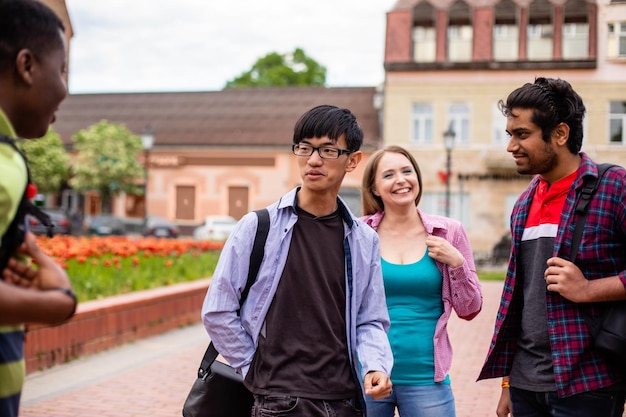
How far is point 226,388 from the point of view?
10.1 ft

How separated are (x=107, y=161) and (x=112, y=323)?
31197mm

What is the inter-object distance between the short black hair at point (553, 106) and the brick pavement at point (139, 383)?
13.1ft

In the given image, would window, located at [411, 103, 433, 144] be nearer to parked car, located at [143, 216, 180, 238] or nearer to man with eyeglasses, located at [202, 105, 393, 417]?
parked car, located at [143, 216, 180, 238]

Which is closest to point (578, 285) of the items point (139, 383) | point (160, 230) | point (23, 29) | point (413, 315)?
point (413, 315)

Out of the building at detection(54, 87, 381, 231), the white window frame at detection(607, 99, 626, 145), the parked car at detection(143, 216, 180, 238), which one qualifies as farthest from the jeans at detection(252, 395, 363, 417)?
the building at detection(54, 87, 381, 231)

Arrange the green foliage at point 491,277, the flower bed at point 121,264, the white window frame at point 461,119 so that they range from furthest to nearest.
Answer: the white window frame at point 461,119
the green foliage at point 491,277
the flower bed at point 121,264

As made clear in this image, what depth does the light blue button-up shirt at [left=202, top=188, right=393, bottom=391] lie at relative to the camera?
2.99 metres

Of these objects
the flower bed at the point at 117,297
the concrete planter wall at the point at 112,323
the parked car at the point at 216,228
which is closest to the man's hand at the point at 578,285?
the concrete planter wall at the point at 112,323

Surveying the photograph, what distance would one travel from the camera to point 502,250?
28.1 m

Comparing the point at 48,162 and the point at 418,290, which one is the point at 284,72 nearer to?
the point at 48,162

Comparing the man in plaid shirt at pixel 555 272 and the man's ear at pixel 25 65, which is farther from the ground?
the man's ear at pixel 25 65

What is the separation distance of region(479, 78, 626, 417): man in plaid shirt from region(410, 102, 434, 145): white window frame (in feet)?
102

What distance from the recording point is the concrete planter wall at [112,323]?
7738 mm

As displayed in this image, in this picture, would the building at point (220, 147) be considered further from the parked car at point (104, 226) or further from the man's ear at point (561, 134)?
the man's ear at point (561, 134)
